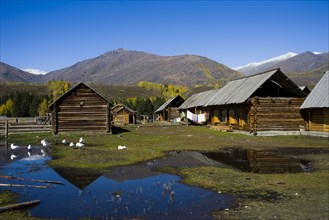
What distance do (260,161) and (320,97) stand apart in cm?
1820

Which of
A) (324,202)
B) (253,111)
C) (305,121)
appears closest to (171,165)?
(324,202)

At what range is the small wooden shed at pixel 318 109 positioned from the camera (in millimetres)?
31344

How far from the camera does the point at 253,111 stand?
1329 inches

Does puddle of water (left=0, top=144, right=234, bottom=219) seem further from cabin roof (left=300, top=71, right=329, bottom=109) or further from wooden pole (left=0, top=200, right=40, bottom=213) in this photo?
cabin roof (left=300, top=71, right=329, bottom=109)

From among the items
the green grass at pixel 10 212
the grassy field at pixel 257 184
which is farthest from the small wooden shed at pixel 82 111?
the green grass at pixel 10 212

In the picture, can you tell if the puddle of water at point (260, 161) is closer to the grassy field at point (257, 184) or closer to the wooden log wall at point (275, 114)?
the grassy field at point (257, 184)

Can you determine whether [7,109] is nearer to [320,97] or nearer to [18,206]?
[320,97]

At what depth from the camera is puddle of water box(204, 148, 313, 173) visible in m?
14.9

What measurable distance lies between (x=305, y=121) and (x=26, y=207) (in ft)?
104

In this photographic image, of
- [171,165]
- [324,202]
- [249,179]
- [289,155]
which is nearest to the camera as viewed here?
[324,202]

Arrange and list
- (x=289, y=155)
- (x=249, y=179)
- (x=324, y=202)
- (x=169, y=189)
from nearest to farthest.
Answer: (x=324, y=202)
(x=169, y=189)
(x=249, y=179)
(x=289, y=155)

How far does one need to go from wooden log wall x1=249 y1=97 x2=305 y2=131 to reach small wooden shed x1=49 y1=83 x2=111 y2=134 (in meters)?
15.1

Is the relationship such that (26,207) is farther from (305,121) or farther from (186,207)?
(305,121)

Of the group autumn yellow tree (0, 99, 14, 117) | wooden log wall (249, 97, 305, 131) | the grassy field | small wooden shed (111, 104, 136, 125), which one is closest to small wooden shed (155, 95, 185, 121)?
small wooden shed (111, 104, 136, 125)
